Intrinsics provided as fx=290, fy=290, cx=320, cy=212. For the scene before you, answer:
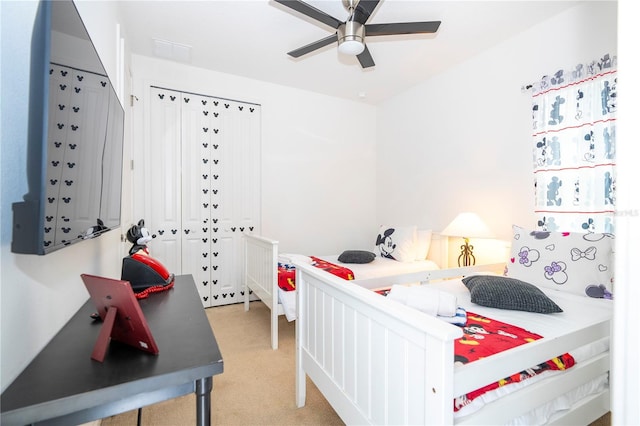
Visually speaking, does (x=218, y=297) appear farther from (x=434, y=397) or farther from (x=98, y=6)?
(x=434, y=397)

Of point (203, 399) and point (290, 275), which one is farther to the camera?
point (290, 275)

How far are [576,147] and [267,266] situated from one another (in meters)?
2.64

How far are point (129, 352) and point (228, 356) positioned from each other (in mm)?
1688

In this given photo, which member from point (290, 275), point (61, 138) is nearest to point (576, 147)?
point (290, 275)

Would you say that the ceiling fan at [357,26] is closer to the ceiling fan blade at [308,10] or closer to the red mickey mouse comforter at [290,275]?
the ceiling fan blade at [308,10]

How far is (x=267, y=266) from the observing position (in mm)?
2607

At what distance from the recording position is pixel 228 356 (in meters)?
2.25

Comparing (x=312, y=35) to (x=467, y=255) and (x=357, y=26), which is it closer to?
(x=357, y=26)

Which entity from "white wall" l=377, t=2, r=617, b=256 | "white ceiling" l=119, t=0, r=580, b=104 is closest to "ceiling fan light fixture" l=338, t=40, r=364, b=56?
"white ceiling" l=119, t=0, r=580, b=104

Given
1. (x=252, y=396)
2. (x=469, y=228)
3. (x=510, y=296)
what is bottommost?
(x=252, y=396)

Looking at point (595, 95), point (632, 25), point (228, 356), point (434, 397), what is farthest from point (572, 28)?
point (228, 356)

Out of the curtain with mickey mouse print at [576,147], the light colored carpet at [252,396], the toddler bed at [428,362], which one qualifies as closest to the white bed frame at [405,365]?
the toddler bed at [428,362]

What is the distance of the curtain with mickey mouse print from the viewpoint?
202cm

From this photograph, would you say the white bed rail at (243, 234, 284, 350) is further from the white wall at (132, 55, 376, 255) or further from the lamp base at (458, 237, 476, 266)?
the lamp base at (458, 237, 476, 266)
